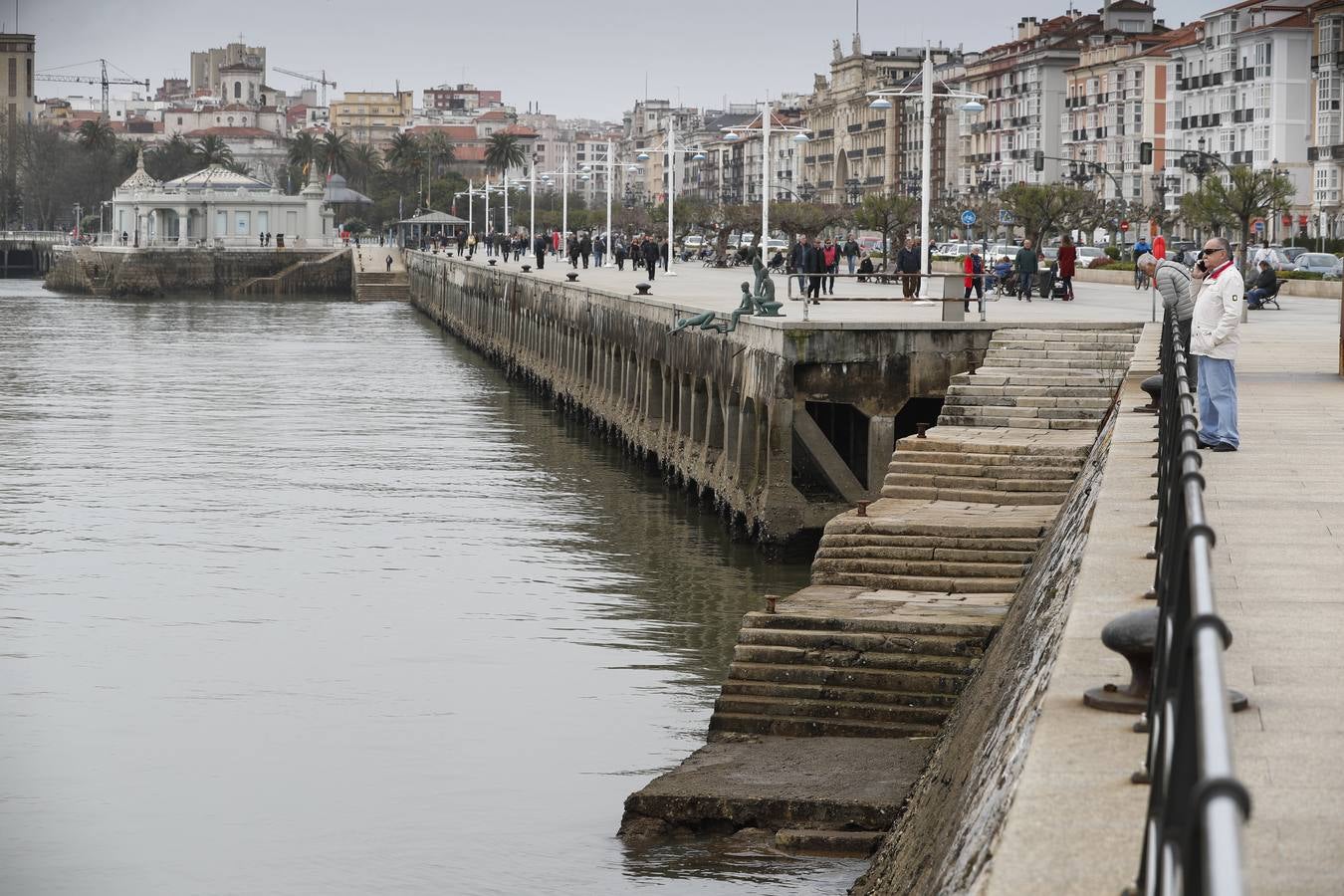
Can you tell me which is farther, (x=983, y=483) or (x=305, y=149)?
(x=305, y=149)

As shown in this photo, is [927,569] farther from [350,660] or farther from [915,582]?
[350,660]

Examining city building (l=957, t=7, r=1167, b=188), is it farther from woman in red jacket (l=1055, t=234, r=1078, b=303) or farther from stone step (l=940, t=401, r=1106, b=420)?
stone step (l=940, t=401, r=1106, b=420)

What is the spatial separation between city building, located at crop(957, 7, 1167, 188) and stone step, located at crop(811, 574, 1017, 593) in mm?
112987

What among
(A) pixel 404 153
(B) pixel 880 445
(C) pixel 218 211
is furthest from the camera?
(A) pixel 404 153

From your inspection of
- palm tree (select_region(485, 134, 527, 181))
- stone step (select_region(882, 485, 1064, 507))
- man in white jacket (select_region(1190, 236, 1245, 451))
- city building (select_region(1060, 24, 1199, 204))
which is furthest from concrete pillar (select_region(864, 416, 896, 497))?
palm tree (select_region(485, 134, 527, 181))

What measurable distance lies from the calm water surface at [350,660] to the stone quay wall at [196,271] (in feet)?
269

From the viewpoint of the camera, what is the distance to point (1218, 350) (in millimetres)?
13812

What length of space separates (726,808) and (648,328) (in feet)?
77.2

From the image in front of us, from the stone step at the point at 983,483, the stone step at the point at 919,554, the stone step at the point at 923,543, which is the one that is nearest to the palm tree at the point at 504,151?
the stone step at the point at 983,483

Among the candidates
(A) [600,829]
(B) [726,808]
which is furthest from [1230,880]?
(A) [600,829]

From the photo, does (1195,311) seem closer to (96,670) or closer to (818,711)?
(818,711)

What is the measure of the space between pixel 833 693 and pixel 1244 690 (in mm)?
6581

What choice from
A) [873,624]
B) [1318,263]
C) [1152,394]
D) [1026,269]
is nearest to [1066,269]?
[1026,269]

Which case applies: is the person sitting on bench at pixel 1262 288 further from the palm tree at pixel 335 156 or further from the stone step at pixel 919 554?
the palm tree at pixel 335 156
